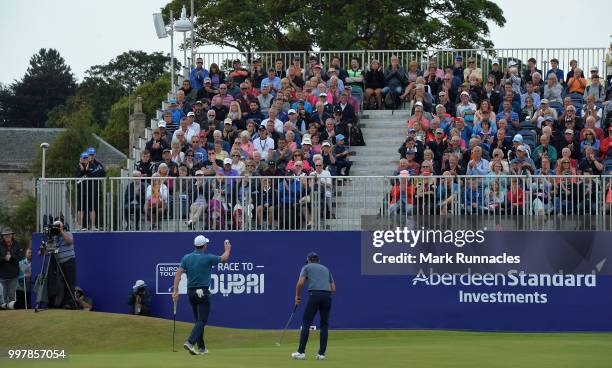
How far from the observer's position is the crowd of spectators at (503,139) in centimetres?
3064

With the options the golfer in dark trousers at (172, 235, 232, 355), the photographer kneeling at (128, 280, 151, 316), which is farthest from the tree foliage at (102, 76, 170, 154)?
the golfer in dark trousers at (172, 235, 232, 355)

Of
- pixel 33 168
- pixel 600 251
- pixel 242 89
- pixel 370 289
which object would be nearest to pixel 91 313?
pixel 370 289

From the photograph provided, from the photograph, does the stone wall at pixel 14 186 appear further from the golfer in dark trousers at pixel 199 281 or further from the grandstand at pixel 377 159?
the golfer in dark trousers at pixel 199 281

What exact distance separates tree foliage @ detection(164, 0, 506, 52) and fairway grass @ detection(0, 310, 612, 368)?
35.6 meters

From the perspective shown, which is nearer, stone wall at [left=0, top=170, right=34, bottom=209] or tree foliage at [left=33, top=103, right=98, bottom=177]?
tree foliage at [left=33, top=103, right=98, bottom=177]

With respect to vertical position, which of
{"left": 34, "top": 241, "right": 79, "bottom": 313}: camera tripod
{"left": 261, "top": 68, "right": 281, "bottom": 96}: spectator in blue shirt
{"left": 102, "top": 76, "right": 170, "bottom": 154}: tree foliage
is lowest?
{"left": 34, "top": 241, "right": 79, "bottom": 313}: camera tripod

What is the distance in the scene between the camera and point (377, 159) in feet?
113

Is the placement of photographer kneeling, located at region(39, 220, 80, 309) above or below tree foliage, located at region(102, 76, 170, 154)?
below

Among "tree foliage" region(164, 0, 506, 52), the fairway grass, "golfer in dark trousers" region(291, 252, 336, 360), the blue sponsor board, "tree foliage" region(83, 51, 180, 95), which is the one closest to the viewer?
the fairway grass

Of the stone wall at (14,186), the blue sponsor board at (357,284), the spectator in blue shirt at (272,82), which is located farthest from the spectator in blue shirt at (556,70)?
the stone wall at (14,186)

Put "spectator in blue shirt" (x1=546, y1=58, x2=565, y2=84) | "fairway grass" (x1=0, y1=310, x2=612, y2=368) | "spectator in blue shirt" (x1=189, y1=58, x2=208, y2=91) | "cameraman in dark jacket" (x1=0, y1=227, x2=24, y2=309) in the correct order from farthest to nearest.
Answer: "spectator in blue shirt" (x1=189, y1=58, x2=208, y2=91) → "spectator in blue shirt" (x1=546, y1=58, x2=565, y2=84) → "cameraman in dark jacket" (x1=0, y1=227, x2=24, y2=309) → "fairway grass" (x1=0, y1=310, x2=612, y2=368)

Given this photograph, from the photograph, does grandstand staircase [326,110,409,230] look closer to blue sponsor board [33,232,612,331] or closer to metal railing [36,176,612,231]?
metal railing [36,176,612,231]

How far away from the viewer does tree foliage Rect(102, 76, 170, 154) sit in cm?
9094

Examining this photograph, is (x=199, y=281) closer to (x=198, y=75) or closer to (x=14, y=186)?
(x=198, y=75)
